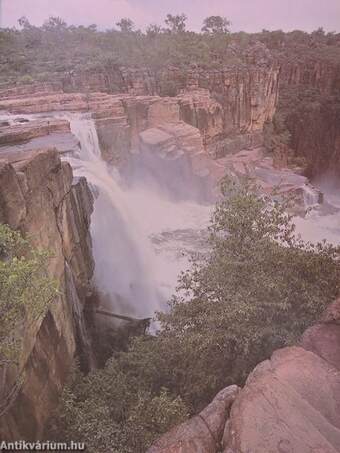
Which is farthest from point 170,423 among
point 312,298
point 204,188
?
point 204,188

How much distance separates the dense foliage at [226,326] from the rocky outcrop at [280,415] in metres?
1.89

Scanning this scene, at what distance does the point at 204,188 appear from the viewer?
26.2 m

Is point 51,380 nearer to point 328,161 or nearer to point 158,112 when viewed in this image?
point 158,112

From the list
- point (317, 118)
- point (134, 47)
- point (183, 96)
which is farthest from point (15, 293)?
point (317, 118)

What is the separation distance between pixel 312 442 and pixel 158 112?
2460cm

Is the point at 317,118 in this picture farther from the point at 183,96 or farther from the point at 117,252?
the point at 117,252

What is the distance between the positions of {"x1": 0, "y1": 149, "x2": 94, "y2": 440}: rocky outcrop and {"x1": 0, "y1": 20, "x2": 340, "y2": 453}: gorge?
0.04m

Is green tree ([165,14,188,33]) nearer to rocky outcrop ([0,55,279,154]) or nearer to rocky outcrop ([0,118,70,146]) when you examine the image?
rocky outcrop ([0,55,279,154])

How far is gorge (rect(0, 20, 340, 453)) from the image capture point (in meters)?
5.95

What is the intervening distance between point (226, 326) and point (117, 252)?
9.20m

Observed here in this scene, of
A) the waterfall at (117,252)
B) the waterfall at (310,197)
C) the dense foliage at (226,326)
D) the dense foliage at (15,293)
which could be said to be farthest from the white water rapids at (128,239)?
the dense foliage at (15,293)

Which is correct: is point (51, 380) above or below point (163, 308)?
above

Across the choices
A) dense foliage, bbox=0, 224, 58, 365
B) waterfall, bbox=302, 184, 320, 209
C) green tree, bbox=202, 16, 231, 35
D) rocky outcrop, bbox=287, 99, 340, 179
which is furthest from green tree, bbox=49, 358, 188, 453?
green tree, bbox=202, 16, 231, 35

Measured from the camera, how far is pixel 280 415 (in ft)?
18.2
